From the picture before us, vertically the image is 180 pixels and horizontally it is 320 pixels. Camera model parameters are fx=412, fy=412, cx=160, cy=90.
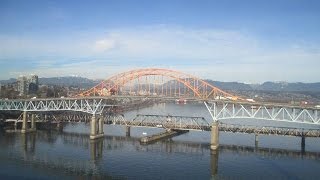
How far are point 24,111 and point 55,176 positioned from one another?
33617 millimetres

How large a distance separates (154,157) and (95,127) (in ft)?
57.2

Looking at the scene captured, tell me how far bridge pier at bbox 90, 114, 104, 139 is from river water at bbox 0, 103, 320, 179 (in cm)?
157

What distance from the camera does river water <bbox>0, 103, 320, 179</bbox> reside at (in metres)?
45.4

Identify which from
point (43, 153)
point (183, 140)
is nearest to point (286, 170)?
point (183, 140)

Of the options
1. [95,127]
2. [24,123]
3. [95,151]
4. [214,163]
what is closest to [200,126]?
[214,163]

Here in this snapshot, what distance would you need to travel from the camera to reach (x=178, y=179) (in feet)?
141

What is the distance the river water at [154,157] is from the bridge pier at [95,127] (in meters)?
1.57

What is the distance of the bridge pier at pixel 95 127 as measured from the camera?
220 ft

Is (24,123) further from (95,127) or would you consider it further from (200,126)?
(200,126)

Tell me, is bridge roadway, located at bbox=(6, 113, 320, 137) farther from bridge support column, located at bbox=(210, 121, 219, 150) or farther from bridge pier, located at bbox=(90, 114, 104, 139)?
bridge support column, located at bbox=(210, 121, 219, 150)

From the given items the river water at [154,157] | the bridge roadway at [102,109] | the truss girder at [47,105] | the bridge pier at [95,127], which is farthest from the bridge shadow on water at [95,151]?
the truss girder at [47,105]

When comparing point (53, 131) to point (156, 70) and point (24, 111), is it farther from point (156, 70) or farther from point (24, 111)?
point (156, 70)

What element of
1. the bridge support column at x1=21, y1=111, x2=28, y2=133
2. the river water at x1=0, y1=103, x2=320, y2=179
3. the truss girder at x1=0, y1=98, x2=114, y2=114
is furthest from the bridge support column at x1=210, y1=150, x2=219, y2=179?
the bridge support column at x1=21, y1=111, x2=28, y2=133

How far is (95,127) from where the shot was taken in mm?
67625
